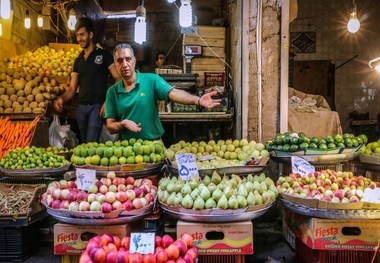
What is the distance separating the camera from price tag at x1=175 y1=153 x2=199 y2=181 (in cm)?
355

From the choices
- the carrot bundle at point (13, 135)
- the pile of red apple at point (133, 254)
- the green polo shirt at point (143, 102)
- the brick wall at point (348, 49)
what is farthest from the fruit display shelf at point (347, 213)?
the brick wall at point (348, 49)

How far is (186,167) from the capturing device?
3568 millimetres

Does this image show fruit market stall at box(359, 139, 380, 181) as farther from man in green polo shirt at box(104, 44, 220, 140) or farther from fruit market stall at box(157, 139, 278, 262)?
man in green polo shirt at box(104, 44, 220, 140)

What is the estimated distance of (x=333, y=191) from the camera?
3441 mm

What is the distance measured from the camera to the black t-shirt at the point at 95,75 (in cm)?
583

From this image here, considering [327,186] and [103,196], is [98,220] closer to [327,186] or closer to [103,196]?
[103,196]

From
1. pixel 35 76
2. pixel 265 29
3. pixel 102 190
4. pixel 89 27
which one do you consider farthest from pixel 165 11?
pixel 102 190

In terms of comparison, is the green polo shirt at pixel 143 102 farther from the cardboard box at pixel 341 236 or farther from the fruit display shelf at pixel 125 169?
the cardboard box at pixel 341 236

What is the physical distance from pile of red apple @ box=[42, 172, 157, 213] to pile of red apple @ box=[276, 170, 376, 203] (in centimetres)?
121

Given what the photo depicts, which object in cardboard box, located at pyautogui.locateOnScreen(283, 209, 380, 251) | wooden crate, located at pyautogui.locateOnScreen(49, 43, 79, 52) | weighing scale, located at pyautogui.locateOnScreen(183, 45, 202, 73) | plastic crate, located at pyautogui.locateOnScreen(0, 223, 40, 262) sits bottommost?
plastic crate, located at pyautogui.locateOnScreen(0, 223, 40, 262)

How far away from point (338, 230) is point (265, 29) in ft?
8.76

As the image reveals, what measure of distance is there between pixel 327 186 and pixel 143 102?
206 centimetres

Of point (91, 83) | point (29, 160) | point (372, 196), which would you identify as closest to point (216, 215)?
point (372, 196)

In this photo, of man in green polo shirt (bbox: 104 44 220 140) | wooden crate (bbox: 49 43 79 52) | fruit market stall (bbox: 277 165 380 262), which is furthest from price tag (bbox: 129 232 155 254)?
wooden crate (bbox: 49 43 79 52)
